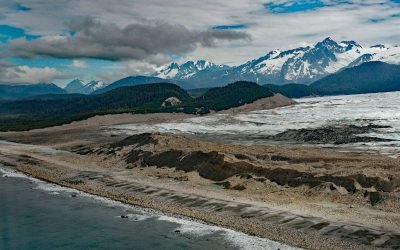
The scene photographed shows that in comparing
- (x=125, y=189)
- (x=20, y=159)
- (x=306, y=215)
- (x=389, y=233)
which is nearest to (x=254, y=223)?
(x=306, y=215)

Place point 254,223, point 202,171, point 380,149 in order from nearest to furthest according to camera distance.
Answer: point 254,223, point 202,171, point 380,149

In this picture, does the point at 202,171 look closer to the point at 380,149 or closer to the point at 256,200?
the point at 256,200

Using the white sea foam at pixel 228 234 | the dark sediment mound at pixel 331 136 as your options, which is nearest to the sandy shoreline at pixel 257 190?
the white sea foam at pixel 228 234

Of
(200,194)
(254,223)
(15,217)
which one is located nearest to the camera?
(254,223)

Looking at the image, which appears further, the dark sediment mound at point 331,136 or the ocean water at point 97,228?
the dark sediment mound at point 331,136

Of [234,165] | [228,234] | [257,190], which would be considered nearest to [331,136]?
[234,165]

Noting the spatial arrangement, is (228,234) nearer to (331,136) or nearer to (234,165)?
(234,165)

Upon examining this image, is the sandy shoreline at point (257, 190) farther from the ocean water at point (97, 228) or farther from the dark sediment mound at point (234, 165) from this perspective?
the ocean water at point (97, 228)

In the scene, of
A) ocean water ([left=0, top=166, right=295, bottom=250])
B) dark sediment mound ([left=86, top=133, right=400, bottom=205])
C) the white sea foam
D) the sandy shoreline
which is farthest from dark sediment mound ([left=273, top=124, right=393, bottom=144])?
the white sea foam
